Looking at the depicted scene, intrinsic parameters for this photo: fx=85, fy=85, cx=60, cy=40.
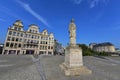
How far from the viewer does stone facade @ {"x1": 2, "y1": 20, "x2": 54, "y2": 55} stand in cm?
3500

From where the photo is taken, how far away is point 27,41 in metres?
38.6

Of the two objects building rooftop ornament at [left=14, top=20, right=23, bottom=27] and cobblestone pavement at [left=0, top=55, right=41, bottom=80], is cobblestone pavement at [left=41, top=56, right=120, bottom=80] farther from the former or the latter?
Answer: building rooftop ornament at [left=14, top=20, right=23, bottom=27]

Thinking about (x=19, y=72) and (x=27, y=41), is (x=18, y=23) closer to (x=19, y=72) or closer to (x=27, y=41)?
(x=27, y=41)

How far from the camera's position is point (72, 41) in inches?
339

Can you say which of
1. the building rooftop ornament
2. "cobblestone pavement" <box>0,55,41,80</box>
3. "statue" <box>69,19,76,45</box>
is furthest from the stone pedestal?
the building rooftop ornament

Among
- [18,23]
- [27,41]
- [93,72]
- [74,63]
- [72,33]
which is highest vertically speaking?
[18,23]

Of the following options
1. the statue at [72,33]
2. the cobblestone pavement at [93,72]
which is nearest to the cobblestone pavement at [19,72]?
the cobblestone pavement at [93,72]

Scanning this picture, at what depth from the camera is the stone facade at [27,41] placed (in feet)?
115

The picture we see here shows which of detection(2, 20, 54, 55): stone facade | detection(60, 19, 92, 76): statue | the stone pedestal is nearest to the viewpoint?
detection(60, 19, 92, 76): statue

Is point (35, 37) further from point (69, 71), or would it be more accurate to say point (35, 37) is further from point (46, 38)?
point (69, 71)

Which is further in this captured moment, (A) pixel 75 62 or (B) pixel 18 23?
(B) pixel 18 23

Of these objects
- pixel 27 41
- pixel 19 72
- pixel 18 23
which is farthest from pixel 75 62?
pixel 18 23

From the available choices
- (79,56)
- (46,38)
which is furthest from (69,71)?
(46,38)

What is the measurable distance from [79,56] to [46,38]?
36.8 meters
